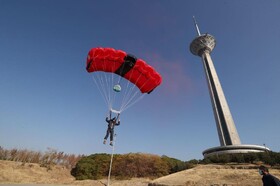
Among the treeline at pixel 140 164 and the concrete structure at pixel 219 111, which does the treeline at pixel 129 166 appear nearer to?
the treeline at pixel 140 164

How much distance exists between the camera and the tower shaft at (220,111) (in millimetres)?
32656

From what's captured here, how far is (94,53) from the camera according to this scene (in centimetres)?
1295

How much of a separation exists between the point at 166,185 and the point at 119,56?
9.59m

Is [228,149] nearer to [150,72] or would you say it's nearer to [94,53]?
[150,72]

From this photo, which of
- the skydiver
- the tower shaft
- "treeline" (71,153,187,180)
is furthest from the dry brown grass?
the tower shaft

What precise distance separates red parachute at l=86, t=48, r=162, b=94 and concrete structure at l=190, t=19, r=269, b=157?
20.9 meters

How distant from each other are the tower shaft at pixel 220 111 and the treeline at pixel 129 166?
61.5 feet

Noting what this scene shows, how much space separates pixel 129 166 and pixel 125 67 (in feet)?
32.8

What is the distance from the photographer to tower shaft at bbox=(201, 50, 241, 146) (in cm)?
3266

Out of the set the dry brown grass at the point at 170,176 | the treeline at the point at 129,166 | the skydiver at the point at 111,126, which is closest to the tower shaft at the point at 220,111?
the treeline at the point at 129,166

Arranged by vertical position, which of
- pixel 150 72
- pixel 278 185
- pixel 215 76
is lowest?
pixel 278 185

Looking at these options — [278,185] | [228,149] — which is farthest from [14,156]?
[228,149]

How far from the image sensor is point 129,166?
1711 centimetres

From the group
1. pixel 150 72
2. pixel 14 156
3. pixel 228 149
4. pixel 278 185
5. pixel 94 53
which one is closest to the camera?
pixel 278 185
